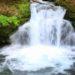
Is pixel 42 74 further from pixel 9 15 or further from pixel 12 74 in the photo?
pixel 9 15

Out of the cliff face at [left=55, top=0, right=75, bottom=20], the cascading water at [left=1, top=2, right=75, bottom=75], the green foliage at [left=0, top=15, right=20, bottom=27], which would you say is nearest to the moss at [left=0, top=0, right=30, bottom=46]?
the green foliage at [left=0, top=15, right=20, bottom=27]

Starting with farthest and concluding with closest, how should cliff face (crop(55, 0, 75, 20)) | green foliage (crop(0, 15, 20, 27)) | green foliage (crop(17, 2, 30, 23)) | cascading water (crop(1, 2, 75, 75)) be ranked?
cliff face (crop(55, 0, 75, 20)) → green foliage (crop(17, 2, 30, 23)) → green foliage (crop(0, 15, 20, 27)) → cascading water (crop(1, 2, 75, 75))

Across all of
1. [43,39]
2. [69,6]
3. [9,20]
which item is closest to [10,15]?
[9,20]

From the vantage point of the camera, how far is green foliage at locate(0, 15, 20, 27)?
45.5ft

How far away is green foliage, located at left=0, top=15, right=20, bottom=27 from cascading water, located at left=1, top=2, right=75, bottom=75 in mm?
458

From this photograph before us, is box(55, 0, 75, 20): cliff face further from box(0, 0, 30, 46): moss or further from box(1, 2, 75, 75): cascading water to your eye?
box(0, 0, 30, 46): moss

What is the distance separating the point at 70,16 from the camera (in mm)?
14852

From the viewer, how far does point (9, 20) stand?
1412 centimetres

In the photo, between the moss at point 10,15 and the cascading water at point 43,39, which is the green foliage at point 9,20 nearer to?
the moss at point 10,15

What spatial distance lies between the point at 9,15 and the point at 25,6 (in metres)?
1.17

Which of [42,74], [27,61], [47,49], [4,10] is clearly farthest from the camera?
[4,10]

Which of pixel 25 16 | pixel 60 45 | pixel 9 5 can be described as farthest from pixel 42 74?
pixel 9 5

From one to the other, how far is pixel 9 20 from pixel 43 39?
182 cm

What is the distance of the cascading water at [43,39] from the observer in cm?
1258
